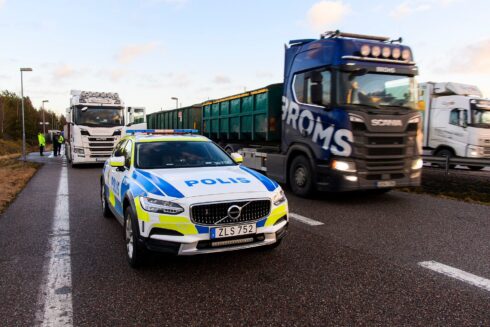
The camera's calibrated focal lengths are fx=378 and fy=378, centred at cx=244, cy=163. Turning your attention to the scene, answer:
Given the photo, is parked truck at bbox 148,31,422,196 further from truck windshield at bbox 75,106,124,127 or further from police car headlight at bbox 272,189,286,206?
truck windshield at bbox 75,106,124,127

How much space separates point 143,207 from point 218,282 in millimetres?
1092

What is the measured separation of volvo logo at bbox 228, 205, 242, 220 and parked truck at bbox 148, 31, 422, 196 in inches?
163

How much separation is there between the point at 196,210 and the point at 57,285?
1578mm

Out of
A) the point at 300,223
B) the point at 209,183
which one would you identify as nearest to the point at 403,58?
the point at 300,223

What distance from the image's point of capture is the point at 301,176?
8.66 m

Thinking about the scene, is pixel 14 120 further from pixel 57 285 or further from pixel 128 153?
Result: pixel 57 285

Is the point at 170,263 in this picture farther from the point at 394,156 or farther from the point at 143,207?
the point at 394,156

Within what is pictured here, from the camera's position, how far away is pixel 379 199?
868cm

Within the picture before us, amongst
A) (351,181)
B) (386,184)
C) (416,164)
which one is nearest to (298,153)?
(351,181)

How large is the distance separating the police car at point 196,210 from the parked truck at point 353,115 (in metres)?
3.34

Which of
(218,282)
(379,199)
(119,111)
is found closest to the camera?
(218,282)

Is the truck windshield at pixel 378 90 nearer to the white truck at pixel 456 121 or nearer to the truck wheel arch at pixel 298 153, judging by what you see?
the truck wheel arch at pixel 298 153

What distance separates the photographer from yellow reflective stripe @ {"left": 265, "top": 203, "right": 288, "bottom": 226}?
161 inches

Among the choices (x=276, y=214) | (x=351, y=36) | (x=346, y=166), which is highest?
(x=351, y=36)
